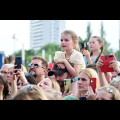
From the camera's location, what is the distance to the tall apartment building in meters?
121

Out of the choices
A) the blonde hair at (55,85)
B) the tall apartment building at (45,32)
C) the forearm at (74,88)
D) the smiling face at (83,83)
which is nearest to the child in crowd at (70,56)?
the forearm at (74,88)

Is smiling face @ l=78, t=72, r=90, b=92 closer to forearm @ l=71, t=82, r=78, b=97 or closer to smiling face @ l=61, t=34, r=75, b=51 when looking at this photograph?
forearm @ l=71, t=82, r=78, b=97

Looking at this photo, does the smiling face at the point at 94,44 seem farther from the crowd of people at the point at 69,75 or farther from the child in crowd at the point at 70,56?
the child in crowd at the point at 70,56

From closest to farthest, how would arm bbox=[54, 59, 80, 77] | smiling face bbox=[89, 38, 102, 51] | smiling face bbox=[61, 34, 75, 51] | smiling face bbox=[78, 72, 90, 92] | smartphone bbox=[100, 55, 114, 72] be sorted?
smiling face bbox=[78, 72, 90, 92] → smartphone bbox=[100, 55, 114, 72] → arm bbox=[54, 59, 80, 77] → smiling face bbox=[61, 34, 75, 51] → smiling face bbox=[89, 38, 102, 51]

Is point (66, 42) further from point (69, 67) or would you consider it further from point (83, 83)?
point (83, 83)

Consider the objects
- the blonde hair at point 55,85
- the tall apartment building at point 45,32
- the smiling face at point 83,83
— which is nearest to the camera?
the smiling face at point 83,83

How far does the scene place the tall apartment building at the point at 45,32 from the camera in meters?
121

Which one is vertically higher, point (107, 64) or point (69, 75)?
point (107, 64)

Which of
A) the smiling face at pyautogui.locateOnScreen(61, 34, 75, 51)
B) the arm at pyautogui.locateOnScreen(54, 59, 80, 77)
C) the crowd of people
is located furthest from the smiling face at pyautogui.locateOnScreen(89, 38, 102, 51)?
the arm at pyautogui.locateOnScreen(54, 59, 80, 77)

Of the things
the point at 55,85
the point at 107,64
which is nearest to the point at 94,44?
the point at 107,64

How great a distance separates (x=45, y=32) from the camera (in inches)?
4921
